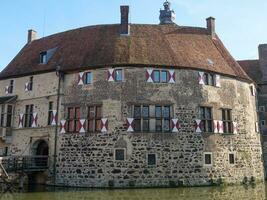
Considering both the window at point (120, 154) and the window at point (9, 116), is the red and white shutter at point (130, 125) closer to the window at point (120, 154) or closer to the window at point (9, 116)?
the window at point (120, 154)

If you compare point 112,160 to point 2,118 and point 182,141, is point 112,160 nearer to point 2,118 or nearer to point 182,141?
point 182,141

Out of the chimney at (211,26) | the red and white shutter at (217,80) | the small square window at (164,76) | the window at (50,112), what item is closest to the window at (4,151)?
the window at (50,112)

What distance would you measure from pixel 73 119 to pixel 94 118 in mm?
1426

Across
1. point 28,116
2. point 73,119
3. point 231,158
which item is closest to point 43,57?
point 28,116

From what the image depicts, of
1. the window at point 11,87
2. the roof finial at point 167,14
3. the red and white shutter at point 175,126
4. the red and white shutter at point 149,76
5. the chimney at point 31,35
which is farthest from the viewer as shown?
the roof finial at point 167,14

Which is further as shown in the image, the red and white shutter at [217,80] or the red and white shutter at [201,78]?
the red and white shutter at [217,80]

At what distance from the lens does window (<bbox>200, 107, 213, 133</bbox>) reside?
2117 cm

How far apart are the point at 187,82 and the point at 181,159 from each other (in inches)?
190

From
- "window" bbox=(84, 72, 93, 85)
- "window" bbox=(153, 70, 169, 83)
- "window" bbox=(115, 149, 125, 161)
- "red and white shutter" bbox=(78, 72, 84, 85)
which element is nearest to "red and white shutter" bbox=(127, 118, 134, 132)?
"window" bbox=(115, 149, 125, 161)

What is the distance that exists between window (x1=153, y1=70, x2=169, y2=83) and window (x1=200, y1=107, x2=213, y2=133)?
9.91ft

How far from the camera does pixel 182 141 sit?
2022 cm

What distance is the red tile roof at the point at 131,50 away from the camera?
21.4 meters

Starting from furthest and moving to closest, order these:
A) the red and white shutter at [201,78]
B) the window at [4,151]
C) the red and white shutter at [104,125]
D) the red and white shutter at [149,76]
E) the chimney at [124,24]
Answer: the chimney at [124,24], the window at [4,151], the red and white shutter at [201,78], the red and white shutter at [149,76], the red and white shutter at [104,125]

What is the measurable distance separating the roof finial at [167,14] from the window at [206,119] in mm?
27038
